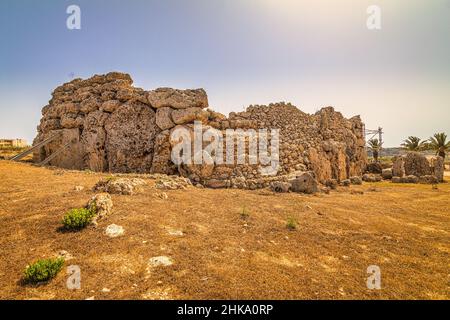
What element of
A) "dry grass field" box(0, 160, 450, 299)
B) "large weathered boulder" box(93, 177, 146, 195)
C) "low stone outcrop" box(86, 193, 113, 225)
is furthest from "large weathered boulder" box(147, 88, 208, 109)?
"low stone outcrop" box(86, 193, 113, 225)

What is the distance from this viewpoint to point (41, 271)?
441 cm

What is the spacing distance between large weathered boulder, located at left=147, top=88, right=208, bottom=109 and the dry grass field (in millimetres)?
9226

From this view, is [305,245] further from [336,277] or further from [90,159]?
[90,159]

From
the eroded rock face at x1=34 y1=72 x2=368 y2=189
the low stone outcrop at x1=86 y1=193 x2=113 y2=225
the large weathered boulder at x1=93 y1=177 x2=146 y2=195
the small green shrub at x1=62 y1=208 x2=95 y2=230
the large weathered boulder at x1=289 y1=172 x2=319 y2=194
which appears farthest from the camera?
the eroded rock face at x1=34 y1=72 x2=368 y2=189

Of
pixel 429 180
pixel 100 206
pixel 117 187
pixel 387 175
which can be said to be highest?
pixel 117 187

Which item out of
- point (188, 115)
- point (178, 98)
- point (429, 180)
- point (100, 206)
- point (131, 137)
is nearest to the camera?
point (100, 206)

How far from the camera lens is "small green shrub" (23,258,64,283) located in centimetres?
438

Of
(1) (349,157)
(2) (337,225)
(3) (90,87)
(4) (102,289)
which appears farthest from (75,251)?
(1) (349,157)

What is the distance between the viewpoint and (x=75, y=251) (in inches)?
214

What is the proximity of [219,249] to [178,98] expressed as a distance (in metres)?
14.2

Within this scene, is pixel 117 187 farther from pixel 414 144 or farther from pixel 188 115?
pixel 414 144

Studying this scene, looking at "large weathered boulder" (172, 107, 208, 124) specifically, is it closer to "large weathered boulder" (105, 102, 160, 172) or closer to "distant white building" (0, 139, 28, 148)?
"large weathered boulder" (105, 102, 160, 172)

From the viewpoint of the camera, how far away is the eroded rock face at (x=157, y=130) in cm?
1722

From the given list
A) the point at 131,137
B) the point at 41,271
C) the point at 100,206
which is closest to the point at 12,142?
the point at 131,137
